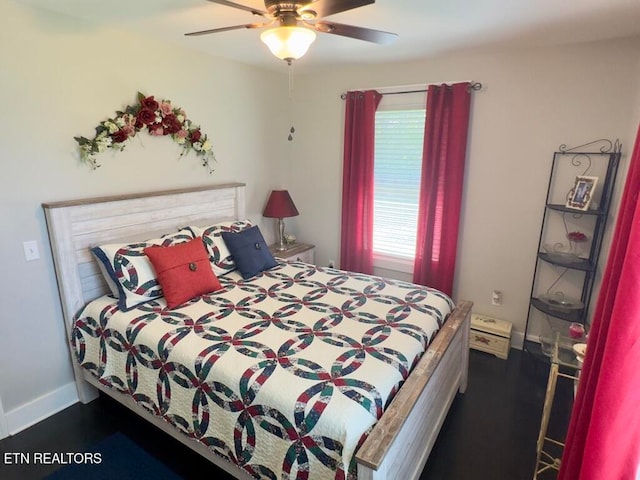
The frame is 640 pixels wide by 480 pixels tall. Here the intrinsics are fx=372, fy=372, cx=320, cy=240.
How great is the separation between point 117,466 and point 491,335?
280 centimetres

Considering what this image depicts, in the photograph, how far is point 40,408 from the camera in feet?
7.78

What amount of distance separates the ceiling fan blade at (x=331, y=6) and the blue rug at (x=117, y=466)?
241 centimetres

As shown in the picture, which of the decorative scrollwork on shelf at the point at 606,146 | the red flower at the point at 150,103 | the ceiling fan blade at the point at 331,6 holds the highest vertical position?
the ceiling fan blade at the point at 331,6

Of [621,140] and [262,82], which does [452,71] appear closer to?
[621,140]

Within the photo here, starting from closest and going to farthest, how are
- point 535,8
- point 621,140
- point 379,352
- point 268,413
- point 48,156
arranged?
point 268,413, point 379,352, point 535,8, point 48,156, point 621,140

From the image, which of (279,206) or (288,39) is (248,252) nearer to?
(279,206)

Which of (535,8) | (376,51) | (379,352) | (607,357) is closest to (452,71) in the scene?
(376,51)

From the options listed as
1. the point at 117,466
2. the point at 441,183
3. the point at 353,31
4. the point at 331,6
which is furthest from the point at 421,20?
the point at 117,466

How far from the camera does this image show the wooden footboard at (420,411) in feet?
4.57

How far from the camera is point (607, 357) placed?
877 mm

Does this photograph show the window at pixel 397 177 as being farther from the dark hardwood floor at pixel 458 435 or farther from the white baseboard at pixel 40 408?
the white baseboard at pixel 40 408

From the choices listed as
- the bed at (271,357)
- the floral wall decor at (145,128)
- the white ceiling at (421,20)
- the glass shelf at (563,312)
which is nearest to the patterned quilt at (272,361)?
→ the bed at (271,357)

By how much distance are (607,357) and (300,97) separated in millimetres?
3687

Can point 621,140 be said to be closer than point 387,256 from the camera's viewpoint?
Yes
